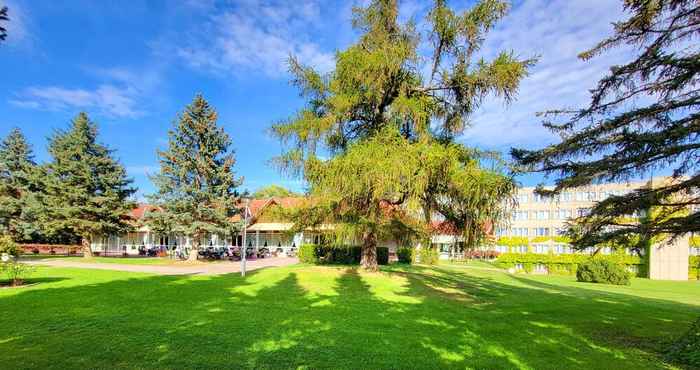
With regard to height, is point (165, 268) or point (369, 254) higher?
point (369, 254)

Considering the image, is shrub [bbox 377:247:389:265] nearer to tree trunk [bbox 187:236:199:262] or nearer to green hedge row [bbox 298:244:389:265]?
green hedge row [bbox 298:244:389:265]

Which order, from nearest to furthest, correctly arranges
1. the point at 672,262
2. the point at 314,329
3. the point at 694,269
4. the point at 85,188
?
the point at 314,329, the point at 85,188, the point at 672,262, the point at 694,269

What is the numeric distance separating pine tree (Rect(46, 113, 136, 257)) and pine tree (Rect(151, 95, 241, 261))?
5621 mm

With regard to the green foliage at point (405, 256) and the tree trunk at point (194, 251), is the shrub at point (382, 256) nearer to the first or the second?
the green foliage at point (405, 256)

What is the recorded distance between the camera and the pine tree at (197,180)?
27.2m

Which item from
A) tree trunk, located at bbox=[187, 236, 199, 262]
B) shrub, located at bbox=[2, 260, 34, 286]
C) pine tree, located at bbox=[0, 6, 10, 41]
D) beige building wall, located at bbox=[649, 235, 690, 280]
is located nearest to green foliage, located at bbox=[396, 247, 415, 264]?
tree trunk, located at bbox=[187, 236, 199, 262]

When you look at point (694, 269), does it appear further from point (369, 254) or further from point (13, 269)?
point (13, 269)

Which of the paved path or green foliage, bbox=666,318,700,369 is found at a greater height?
green foliage, bbox=666,318,700,369

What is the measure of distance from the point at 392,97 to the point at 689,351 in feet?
37.0

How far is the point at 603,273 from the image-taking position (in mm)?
25875

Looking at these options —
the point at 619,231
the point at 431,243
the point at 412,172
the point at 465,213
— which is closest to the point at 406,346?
the point at 619,231

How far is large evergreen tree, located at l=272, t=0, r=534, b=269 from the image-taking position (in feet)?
42.1

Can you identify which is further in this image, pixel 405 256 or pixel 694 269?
pixel 694 269

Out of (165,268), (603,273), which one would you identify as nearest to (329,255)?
(165,268)
